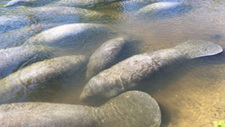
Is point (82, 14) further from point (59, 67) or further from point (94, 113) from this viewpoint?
point (94, 113)

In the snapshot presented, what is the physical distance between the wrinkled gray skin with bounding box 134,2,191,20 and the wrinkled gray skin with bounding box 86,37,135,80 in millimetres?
3008

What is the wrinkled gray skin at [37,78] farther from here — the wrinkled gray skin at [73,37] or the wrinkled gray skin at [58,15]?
the wrinkled gray skin at [58,15]

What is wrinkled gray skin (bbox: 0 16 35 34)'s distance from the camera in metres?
6.75

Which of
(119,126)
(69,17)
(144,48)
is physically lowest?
(119,126)

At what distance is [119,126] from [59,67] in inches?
88.3

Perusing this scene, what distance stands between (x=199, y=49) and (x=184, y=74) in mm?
1085

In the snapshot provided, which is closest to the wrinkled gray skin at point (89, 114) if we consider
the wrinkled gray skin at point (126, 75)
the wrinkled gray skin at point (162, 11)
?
the wrinkled gray skin at point (126, 75)

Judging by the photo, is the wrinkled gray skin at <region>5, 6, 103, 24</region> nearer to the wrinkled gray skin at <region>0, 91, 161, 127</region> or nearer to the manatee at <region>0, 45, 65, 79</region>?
the manatee at <region>0, 45, 65, 79</region>

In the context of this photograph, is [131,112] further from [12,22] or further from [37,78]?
[12,22]

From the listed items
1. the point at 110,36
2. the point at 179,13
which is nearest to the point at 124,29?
the point at 110,36

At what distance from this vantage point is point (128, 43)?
5.27 meters

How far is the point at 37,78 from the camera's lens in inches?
150

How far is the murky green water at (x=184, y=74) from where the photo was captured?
3.09m

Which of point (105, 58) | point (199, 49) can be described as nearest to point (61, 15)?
point (105, 58)
